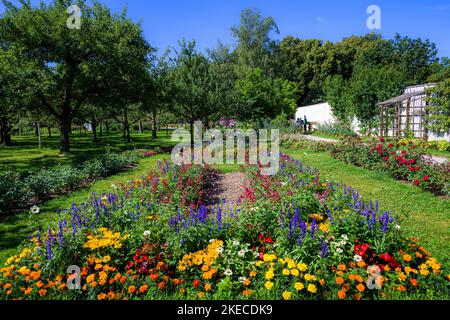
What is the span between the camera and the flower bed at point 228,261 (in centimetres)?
295

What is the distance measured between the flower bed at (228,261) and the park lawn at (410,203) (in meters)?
0.91

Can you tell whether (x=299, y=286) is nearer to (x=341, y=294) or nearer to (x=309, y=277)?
(x=309, y=277)

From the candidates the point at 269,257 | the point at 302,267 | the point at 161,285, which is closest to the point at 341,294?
the point at 302,267

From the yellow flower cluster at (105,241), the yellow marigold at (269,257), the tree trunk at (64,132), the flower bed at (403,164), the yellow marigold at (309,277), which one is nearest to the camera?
the yellow marigold at (309,277)

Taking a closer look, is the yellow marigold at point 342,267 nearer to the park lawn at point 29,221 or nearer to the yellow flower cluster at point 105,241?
the yellow flower cluster at point 105,241

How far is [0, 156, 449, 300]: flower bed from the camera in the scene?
295 centimetres

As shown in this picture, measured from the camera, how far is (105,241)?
11.1 ft

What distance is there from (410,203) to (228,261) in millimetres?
Answer: 4912

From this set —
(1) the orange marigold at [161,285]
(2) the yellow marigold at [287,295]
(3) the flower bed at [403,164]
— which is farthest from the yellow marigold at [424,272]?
(3) the flower bed at [403,164]

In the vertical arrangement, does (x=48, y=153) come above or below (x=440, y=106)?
below

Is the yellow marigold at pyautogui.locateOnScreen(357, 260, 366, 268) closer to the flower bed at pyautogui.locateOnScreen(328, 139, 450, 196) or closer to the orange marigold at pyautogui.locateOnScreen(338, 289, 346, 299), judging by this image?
the orange marigold at pyautogui.locateOnScreen(338, 289, 346, 299)

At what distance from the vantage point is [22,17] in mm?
13820
